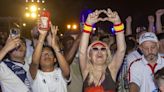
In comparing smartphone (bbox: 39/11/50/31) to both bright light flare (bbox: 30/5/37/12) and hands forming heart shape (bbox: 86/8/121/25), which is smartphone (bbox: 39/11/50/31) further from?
bright light flare (bbox: 30/5/37/12)

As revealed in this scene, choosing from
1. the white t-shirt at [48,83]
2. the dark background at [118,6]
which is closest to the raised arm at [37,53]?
the white t-shirt at [48,83]

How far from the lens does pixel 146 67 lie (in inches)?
242

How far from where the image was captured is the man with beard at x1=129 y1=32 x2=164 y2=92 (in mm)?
6027

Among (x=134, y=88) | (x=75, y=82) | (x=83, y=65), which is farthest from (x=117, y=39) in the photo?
(x=75, y=82)

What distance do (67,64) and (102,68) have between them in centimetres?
55

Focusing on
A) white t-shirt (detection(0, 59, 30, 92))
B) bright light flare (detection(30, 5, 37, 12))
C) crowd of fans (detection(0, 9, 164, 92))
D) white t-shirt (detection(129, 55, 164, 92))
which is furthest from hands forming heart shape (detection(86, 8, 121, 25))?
bright light flare (detection(30, 5, 37, 12))

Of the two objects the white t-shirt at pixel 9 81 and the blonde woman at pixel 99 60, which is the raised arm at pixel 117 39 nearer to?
the blonde woman at pixel 99 60

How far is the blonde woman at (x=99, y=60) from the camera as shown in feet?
19.1

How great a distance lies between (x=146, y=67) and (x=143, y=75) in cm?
15

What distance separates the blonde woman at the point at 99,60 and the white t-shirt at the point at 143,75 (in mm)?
312

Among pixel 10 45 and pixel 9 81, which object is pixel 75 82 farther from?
pixel 10 45

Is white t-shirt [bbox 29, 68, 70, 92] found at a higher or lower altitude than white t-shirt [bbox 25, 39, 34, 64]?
lower

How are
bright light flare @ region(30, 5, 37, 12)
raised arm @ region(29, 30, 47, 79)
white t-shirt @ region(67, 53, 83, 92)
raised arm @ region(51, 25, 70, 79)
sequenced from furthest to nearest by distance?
1. bright light flare @ region(30, 5, 37, 12)
2. white t-shirt @ region(67, 53, 83, 92)
3. raised arm @ region(51, 25, 70, 79)
4. raised arm @ region(29, 30, 47, 79)

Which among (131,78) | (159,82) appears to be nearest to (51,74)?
(131,78)
